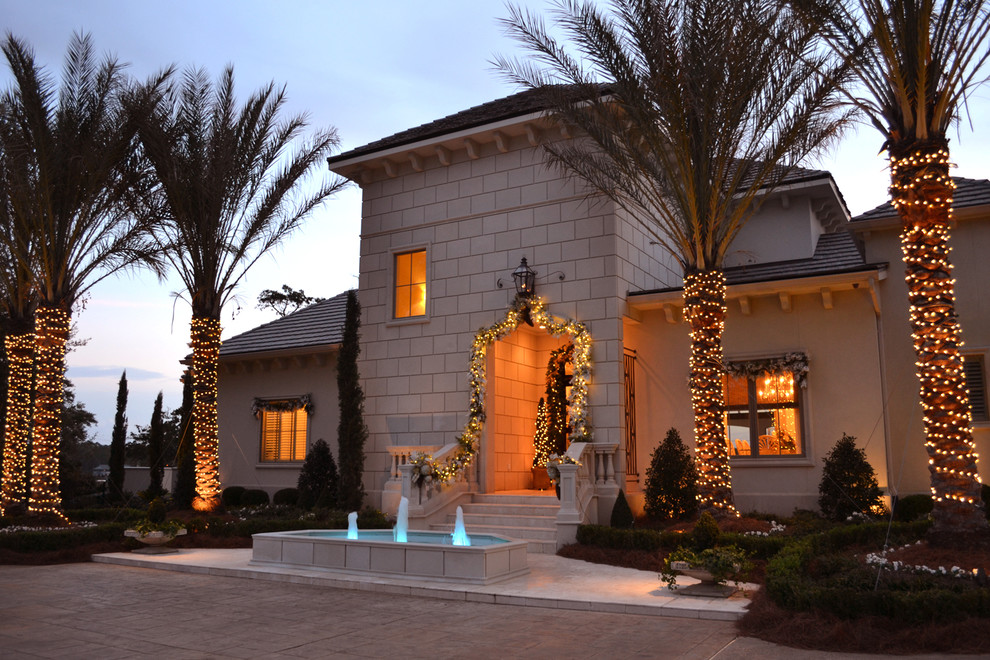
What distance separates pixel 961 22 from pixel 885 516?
7.93 m

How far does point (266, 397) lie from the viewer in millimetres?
21797

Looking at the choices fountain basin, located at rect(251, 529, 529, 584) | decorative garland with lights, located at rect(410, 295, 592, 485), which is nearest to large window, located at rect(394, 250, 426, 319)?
decorative garland with lights, located at rect(410, 295, 592, 485)

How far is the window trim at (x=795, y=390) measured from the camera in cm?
1471

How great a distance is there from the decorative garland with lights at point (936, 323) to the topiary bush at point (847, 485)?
3.74 meters

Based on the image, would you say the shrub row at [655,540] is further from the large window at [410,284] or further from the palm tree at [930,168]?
the large window at [410,284]

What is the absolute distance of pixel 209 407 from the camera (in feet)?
58.0

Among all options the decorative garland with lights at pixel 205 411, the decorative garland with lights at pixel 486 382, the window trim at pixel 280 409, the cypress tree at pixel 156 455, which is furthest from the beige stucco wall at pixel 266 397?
the decorative garland with lights at pixel 486 382

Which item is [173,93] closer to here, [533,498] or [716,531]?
[533,498]

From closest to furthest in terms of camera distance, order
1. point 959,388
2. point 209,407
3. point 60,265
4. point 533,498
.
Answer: point 959,388
point 533,498
point 60,265
point 209,407

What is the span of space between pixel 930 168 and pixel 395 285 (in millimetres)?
11464

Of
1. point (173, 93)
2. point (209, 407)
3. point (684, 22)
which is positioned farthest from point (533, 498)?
point (173, 93)

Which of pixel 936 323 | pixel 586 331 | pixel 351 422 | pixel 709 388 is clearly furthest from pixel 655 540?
pixel 351 422

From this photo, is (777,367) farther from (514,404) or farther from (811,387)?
(514,404)

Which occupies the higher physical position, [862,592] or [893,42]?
[893,42]
